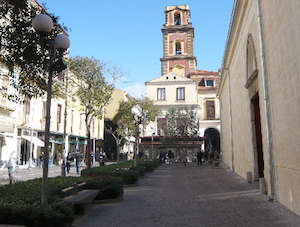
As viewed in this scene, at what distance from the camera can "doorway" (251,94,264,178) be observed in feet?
38.0

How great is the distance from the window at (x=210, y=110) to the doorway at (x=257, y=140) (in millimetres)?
32566

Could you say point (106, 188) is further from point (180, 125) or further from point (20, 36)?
point (180, 125)

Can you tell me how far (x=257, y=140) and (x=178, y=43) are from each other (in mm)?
40534

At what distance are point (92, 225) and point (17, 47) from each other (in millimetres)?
4946

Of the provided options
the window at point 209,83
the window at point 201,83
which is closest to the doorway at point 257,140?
the window at point 209,83

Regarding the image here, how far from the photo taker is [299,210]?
20.6 feet

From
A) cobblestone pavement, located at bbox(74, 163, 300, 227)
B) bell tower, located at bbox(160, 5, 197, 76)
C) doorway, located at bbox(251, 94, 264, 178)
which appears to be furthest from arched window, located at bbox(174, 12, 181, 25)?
cobblestone pavement, located at bbox(74, 163, 300, 227)

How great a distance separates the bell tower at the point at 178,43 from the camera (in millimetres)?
48562

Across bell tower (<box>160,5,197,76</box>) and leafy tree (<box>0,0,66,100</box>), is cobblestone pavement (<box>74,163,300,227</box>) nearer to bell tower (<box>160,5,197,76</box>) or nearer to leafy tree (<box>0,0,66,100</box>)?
leafy tree (<box>0,0,66,100</box>)

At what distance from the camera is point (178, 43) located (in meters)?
50.0

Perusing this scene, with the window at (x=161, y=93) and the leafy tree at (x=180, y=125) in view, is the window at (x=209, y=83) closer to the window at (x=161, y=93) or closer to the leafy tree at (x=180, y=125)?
the window at (x=161, y=93)

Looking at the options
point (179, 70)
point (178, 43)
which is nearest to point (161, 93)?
point (179, 70)

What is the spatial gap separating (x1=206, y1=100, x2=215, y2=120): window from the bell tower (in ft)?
22.4

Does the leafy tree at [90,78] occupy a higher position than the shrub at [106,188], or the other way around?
the leafy tree at [90,78]
